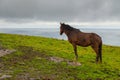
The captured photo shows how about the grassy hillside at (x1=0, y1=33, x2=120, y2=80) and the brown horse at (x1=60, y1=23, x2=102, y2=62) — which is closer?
the grassy hillside at (x1=0, y1=33, x2=120, y2=80)

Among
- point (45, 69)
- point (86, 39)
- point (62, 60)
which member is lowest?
point (45, 69)

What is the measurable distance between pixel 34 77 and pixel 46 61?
6.96 metres

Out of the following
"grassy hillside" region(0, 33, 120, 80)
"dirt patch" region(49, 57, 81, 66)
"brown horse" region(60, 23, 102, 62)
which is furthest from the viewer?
"brown horse" region(60, 23, 102, 62)

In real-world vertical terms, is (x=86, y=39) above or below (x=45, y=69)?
above

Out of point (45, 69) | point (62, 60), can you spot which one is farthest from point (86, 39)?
point (45, 69)

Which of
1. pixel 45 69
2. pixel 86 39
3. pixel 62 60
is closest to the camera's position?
pixel 45 69

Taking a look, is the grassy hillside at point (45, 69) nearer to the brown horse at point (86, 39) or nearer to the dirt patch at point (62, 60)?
the dirt patch at point (62, 60)

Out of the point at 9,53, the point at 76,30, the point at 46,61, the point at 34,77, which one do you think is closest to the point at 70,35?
the point at 76,30

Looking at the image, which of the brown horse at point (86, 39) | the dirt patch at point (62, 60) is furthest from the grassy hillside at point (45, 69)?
the brown horse at point (86, 39)

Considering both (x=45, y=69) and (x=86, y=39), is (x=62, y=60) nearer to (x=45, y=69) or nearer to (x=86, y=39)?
(x=86, y=39)

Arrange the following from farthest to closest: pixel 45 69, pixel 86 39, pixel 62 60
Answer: pixel 62 60 → pixel 86 39 → pixel 45 69

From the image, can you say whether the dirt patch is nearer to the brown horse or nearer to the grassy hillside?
the grassy hillside

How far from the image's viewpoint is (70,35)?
33.2 metres

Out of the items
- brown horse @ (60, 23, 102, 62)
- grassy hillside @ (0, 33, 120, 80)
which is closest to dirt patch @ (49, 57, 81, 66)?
grassy hillside @ (0, 33, 120, 80)
